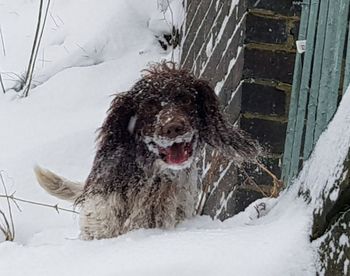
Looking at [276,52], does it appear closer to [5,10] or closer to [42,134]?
[42,134]

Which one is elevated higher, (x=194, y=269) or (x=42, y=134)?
(x=194, y=269)

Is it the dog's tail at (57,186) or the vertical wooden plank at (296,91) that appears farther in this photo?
the dog's tail at (57,186)

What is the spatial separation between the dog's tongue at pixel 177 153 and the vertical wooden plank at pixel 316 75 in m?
0.43

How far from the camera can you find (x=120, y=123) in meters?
3.54

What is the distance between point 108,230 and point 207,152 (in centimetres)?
143

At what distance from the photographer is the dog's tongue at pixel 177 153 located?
330 centimetres

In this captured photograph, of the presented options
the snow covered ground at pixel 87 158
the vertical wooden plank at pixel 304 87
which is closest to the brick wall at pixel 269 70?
the vertical wooden plank at pixel 304 87

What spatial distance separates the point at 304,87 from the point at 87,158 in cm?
355

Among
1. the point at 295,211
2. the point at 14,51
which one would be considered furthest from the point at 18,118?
the point at 295,211

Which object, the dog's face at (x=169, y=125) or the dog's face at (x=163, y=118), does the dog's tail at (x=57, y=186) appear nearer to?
the dog's face at (x=163, y=118)

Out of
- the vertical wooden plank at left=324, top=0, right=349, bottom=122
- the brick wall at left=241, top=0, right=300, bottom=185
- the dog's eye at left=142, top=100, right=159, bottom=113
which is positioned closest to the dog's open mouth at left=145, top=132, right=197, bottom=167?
the dog's eye at left=142, top=100, right=159, bottom=113

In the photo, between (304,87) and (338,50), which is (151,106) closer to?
(304,87)

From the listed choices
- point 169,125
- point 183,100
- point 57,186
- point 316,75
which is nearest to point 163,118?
point 169,125

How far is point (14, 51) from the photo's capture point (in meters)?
9.29
